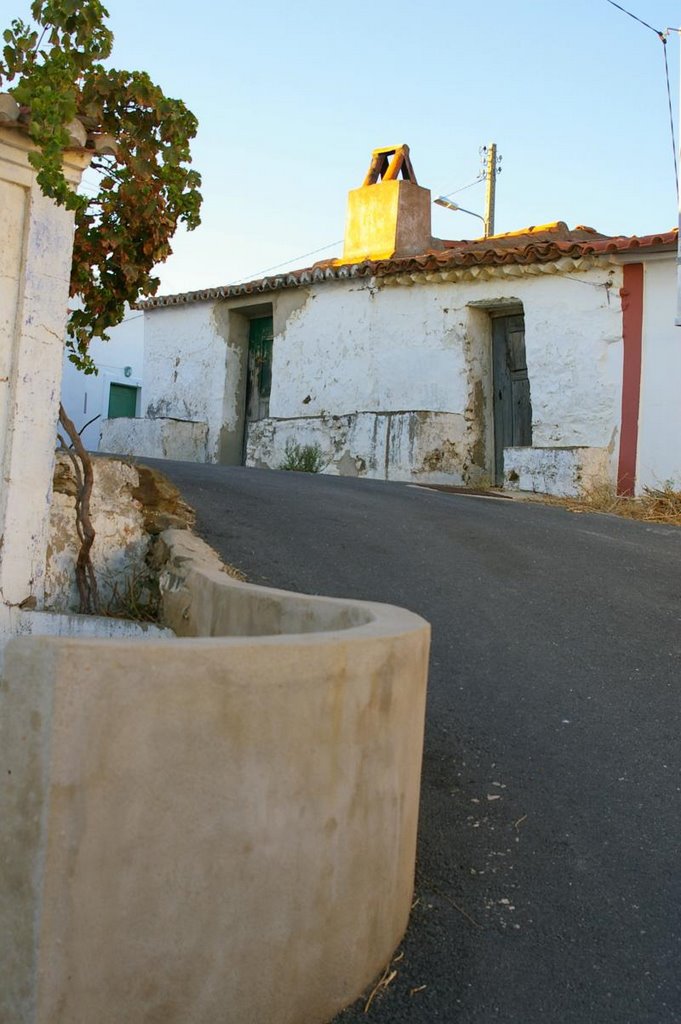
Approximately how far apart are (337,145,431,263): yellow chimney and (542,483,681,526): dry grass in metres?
6.10

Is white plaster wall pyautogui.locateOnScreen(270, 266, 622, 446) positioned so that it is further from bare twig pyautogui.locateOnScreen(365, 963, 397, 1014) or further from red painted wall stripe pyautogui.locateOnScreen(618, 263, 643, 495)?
bare twig pyautogui.locateOnScreen(365, 963, 397, 1014)

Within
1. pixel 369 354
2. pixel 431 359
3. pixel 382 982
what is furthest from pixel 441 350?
pixel 382 982

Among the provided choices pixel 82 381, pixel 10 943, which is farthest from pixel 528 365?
pixel 82 381

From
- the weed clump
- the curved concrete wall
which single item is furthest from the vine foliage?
Answer: the weed clump

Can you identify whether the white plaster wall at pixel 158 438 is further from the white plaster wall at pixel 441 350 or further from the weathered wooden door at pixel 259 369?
the white plaster wall at pixel 441 350

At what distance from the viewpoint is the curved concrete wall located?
6.91ft

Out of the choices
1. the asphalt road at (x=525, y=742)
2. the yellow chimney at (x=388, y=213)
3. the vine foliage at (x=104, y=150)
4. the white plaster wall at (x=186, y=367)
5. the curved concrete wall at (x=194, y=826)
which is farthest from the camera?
the white plaster wall at (x=186, y=367)

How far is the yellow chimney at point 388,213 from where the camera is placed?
15742mm

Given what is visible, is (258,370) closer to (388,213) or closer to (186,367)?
(186,367)

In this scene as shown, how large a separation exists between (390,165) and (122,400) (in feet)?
42.0

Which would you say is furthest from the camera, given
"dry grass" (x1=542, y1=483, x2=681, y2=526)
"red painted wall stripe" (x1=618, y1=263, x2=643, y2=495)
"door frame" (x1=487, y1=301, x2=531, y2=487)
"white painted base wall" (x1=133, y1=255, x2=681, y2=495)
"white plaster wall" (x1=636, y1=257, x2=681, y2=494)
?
"door frame" (x1=487, y1=301, x2=531, y2=487)

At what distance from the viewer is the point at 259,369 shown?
1761 centimetres

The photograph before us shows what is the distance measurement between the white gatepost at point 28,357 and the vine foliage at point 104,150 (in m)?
0.18

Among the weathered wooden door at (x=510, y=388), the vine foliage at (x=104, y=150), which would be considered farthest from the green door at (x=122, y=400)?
the vine foliage at (x=104, y=150)
